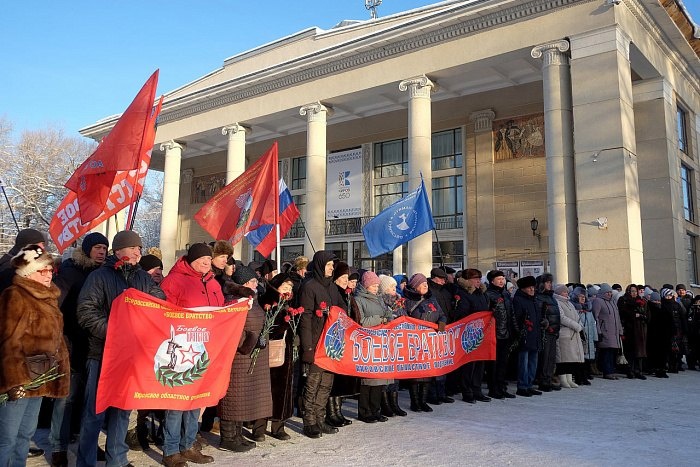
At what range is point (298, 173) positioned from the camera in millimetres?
29469

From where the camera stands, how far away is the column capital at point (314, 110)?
2238cm

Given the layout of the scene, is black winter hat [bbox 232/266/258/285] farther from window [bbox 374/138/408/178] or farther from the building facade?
window [bbox 374/138/408/178]

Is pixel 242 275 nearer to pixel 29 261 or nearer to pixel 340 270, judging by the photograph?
pixel 340 270

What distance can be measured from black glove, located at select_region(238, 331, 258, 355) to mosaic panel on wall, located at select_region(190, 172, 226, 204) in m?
27.8

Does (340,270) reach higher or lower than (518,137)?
lower

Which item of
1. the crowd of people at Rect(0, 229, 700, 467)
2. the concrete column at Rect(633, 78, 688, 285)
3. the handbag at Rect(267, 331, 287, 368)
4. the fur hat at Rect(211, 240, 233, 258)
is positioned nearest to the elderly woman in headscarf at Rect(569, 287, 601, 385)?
the crowd of people at Rect(0, 229, 700, 467)

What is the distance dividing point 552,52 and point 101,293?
626 inches

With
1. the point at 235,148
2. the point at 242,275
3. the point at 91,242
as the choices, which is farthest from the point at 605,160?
the point at 235,148

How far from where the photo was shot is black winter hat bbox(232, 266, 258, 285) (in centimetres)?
Result: 572

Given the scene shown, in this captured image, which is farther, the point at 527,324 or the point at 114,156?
the point at 527,324

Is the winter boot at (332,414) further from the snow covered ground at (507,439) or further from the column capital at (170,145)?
the column capital at (170,145)

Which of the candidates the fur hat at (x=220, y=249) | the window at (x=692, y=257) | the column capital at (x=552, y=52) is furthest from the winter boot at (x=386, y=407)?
the window at (x=692, y=257)

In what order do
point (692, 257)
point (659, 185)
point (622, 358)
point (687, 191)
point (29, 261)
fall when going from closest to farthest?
point (29, 261), point (622, 358), point (659, 185), point (692, 257), point (687, 191)

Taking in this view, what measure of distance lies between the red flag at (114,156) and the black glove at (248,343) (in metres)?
3.31
